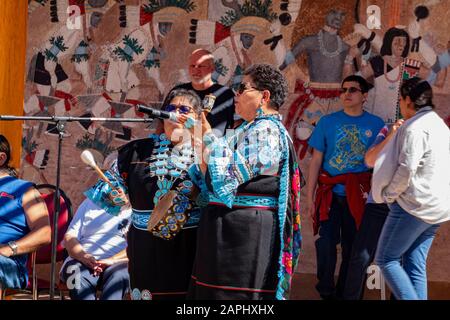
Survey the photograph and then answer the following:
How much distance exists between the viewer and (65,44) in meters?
7.89

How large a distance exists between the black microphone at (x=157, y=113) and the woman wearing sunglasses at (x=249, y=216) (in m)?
0.26

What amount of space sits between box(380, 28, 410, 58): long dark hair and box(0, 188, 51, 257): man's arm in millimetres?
3014

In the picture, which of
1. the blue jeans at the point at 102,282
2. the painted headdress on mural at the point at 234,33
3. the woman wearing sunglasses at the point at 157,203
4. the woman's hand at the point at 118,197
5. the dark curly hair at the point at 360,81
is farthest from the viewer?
the painted headdress on mural at the point at 234,33

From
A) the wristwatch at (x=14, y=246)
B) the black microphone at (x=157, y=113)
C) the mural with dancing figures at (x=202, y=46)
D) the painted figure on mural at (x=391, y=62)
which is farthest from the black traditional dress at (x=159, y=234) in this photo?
the painted figure on mural at (x=391, y=62)

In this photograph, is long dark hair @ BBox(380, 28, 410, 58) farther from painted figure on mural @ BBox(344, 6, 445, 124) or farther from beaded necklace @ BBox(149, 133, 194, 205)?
beaded necklace @ BBox(149, 133, 194, 205)

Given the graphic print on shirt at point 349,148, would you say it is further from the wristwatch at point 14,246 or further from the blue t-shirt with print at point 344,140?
the wristwatch at point 14,246

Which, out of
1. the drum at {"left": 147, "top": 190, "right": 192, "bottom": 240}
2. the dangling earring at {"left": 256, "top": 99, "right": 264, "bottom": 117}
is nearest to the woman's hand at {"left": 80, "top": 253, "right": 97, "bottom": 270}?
the drum at {"left": 147, "top": 190, "right": 192, "bottom": 240}

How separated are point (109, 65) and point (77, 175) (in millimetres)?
971

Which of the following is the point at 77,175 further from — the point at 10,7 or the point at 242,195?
the point at 242,195

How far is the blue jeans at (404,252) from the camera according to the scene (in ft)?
17.6

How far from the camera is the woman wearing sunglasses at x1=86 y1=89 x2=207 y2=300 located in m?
5.17

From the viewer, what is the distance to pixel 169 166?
17.1 feet

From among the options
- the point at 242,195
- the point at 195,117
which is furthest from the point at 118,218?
the point at 242,195

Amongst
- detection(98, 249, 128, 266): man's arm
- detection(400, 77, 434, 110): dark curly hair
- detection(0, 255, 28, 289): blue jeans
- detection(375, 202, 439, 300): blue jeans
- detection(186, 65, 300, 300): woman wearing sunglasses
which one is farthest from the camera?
detection(98, 249, 128, 266): man's arm
